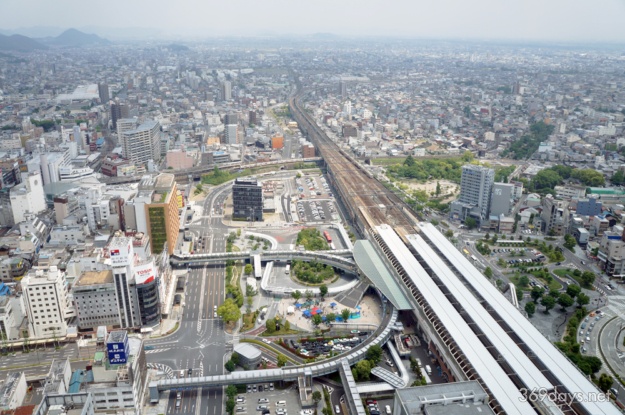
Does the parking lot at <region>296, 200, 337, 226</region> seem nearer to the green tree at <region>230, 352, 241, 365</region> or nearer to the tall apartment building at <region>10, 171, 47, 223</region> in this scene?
the green tree at <region>230, 352, 241, 365</region>

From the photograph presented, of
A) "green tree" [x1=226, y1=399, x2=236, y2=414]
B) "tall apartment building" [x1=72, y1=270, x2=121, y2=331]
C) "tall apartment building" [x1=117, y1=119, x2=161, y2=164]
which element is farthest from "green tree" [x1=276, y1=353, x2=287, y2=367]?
"tall apartment building" [x1=117, y1=119, x2=161, y2=164]

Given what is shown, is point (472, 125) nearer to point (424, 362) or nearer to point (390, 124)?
point (390, 124)

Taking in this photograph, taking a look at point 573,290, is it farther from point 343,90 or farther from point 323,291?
point 343,90

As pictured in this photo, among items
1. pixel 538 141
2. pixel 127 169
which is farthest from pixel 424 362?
pixel 538 141

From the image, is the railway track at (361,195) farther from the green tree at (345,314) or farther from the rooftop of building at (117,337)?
the rooftop of building at (117,337)

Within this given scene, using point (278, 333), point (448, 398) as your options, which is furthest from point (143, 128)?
point (448, 398)

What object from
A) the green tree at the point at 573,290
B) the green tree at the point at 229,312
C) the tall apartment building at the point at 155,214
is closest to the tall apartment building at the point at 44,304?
the tall apartment building at the point at 155,214

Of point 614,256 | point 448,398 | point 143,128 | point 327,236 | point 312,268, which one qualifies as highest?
point 143,128
